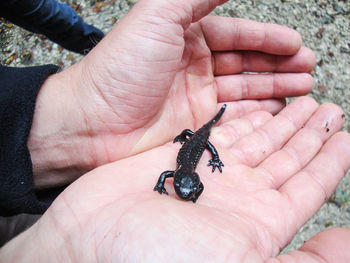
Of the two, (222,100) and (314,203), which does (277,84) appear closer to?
(222,100)

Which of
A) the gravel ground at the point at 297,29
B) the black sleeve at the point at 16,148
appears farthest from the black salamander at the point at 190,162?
the gravel ground at the point at 297,29

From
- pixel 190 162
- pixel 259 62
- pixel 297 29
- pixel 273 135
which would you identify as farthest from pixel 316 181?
pixel 297 29

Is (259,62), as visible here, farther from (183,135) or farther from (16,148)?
(16,148)

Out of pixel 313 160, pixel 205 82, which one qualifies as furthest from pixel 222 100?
pixel 313 160

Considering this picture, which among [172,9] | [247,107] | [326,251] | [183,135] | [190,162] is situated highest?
[172,9]

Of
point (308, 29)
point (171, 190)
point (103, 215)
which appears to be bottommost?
point (171, 190)

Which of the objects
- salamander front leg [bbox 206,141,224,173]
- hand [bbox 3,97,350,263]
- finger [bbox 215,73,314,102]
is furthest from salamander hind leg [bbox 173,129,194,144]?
finger [bbox 215,73,314,102]
